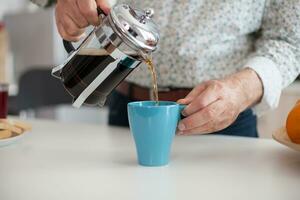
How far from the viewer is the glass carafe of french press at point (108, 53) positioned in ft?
2.02

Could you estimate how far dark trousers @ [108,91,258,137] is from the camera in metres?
1.00

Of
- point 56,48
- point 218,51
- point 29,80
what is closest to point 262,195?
point 218,51

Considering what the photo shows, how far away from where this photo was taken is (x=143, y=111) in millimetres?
656

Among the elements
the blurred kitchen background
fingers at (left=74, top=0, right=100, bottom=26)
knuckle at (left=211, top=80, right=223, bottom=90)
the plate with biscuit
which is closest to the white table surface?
the plate with biscuit

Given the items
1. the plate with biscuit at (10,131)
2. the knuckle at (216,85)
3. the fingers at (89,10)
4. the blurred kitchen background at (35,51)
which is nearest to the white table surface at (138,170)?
the plate with biscuit at (10,131)

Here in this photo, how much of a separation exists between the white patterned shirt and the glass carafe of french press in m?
0.26

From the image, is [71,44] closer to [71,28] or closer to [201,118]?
[71,28]

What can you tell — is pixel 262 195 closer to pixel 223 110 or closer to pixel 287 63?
pixel 223 110

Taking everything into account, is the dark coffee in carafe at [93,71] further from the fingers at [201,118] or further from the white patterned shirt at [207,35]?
the white patterned shirt at [207,35]

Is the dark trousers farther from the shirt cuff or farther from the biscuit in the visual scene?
the biscuit

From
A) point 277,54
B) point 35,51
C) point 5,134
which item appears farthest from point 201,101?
point 35,51

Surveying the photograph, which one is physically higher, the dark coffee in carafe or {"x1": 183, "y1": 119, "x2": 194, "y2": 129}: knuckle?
the dark coffee in carafe

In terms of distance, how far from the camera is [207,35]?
0.96 meters

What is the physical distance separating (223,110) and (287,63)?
21 centimetres
